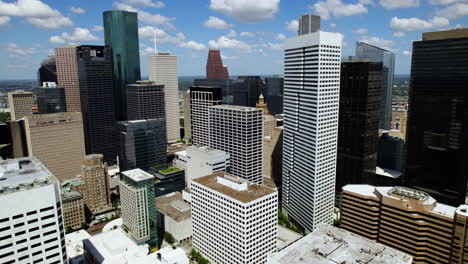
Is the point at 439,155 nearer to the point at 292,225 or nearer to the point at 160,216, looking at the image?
the point at 292,225

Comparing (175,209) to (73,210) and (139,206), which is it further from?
(73,210)

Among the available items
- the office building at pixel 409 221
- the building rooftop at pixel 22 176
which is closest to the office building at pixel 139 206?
the building rooftop at pixel 22 176

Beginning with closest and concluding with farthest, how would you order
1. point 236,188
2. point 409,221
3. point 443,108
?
1. point 409,221
2. point 236,188
3. point 443,108

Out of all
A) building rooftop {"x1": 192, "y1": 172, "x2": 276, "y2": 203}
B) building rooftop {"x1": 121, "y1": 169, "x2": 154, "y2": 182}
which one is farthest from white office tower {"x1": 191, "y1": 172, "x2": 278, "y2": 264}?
building rooftop {"x1": 121, "y1": 169, "x2": 154, "y2": 182}

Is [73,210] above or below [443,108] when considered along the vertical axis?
below

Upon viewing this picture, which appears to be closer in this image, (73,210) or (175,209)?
(175,209)

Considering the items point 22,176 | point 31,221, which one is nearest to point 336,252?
point 31,221

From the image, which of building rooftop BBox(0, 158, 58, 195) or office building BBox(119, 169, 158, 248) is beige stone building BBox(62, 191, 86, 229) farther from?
building rooftop BBox(0, 158, 58, 195)

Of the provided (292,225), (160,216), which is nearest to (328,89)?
(292,225)
